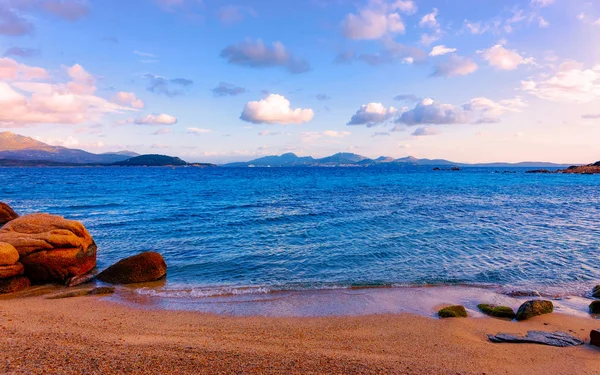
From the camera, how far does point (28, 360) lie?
805 centimetres

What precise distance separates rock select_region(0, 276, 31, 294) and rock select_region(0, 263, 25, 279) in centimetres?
19

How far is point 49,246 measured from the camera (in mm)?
16172

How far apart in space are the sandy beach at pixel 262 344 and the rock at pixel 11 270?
2519 mm

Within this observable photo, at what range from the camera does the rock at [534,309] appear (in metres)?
12.0

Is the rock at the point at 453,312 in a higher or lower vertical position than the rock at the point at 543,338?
lower

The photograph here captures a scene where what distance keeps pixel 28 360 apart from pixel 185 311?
17.2ft

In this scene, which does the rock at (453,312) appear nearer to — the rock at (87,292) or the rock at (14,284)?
the rock at (87,292)

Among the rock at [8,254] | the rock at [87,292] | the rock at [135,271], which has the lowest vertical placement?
the rock at [87,292]

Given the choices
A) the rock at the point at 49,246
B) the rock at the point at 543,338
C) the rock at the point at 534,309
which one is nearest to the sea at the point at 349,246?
the rock at the point at 49,246

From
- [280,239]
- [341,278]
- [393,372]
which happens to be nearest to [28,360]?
[393,372]

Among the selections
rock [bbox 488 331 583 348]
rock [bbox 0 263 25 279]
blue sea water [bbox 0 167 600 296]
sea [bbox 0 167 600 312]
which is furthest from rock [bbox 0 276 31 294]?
rock [bbox 488 331 583 348]

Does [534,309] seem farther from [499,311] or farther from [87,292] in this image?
[87,292]

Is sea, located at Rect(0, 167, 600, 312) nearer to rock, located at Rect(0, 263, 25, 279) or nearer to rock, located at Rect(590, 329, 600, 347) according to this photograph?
rock, located at Rect(0, 263, 25, 279)

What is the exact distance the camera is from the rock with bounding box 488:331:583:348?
10109 millimetres
